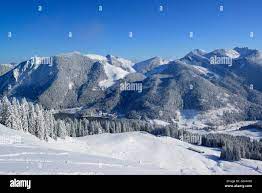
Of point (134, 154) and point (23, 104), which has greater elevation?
point (23, 104)

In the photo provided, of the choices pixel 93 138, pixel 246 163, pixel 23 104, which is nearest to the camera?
pixel 23 104

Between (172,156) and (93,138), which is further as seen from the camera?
(93,138)
